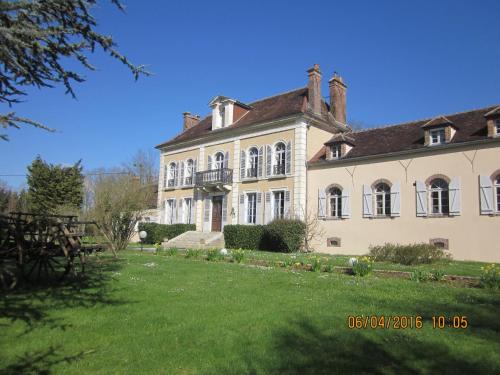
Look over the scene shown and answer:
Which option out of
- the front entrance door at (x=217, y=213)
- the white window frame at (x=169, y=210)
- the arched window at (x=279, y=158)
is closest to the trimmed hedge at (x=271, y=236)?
the front entrance door at (x=217, y=213)

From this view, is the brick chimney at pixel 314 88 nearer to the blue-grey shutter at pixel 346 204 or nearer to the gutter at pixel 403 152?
the gutter at pixel 403 152

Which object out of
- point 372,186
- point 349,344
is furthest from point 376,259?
point 349,344

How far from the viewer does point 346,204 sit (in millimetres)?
20078

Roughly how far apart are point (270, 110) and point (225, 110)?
3.37 metres

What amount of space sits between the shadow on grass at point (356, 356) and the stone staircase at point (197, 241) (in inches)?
698

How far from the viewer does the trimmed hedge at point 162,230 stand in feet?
89.0

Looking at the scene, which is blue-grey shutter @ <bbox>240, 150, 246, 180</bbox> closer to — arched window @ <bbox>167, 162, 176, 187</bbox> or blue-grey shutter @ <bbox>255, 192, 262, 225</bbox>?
blue-grey shutter @ <bbox>255, 192, 262, 225</bbox>

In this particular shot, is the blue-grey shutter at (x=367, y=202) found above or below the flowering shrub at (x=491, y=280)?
above

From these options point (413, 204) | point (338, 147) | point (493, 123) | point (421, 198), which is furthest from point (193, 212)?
point (493, 123)

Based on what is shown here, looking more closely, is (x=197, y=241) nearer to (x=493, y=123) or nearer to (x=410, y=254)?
(x=410, y=254)

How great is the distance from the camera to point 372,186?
19.3 m

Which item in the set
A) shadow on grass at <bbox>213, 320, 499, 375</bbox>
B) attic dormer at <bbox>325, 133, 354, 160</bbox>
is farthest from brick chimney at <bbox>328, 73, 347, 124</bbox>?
shadow on grass at <bbox>213, 320, 499, 375</bbox>

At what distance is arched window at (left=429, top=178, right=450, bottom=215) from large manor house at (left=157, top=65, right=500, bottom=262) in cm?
4

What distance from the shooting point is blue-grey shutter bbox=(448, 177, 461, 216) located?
16.5m
